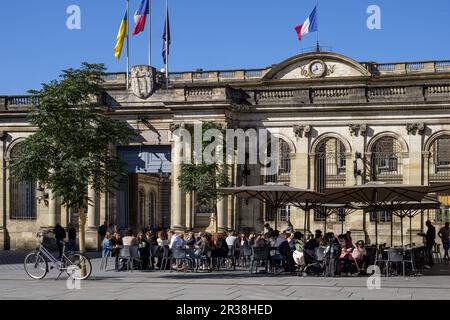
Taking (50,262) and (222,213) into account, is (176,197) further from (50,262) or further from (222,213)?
(50,262)

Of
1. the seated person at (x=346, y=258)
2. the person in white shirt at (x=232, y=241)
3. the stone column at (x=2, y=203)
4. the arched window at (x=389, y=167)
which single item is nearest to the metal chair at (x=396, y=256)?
the seated person at (x=346, y=258)

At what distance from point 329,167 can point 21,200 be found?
1715 cm

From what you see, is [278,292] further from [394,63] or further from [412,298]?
[394,63]

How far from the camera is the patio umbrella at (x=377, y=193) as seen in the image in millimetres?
23203

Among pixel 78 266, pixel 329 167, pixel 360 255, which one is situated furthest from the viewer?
pixel 329 167

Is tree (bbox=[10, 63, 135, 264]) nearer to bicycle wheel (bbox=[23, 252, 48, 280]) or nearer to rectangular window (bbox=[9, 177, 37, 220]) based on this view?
bicycle wheel (bbox=[23, 252, 48, 280])

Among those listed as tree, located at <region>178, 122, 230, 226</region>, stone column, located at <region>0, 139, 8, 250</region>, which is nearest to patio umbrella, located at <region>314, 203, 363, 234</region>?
tree, located at <region>178, 122, 230, 226</region>

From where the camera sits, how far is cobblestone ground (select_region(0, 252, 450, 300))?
1758 centimetres

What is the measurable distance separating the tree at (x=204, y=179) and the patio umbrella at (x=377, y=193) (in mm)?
8309

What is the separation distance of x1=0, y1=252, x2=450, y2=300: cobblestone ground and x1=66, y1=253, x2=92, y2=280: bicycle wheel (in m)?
0.24

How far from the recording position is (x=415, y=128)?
3444cm

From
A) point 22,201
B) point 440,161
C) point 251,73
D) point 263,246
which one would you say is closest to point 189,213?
point 22,201

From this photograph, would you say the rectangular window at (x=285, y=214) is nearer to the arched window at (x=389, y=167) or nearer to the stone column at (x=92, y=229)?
the arched window at (x=389, y=167)
